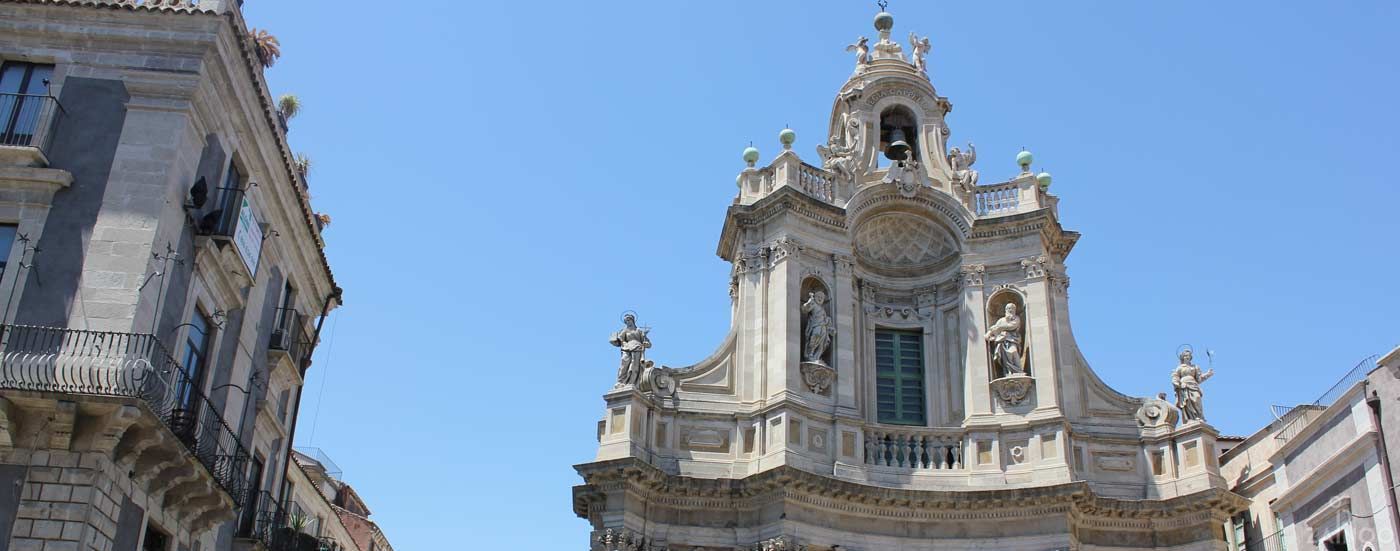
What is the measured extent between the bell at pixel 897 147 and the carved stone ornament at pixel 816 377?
6715 mm

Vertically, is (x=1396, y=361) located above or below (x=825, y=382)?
below

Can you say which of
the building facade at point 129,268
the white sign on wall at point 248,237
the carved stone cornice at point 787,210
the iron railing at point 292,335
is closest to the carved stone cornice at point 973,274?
the carved stone cornice at point 787,210

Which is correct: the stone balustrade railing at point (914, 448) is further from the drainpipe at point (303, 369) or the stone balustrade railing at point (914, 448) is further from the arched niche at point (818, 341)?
the drainpipe at point (303, 369)

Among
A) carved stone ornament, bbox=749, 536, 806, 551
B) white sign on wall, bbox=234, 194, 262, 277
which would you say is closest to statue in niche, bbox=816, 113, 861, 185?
carved stone ornament, bbox=749, 536, 806, 551

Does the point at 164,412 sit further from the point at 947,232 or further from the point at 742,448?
the point at 947,232

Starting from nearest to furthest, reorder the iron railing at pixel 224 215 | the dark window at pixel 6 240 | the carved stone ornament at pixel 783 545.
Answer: the dark window at pixel 6 240 < the iron railing at pixel 224 215 < the carved stone ornament at pixel 783 545

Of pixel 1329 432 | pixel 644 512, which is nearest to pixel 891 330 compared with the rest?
pixel 644 512

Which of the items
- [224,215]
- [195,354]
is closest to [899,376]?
[224,215]

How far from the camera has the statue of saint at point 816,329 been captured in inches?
1029

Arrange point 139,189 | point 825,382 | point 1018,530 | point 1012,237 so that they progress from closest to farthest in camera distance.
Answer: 1. point 139,189
2. point 1018,530
3. point 825,382
4. point 1012,237

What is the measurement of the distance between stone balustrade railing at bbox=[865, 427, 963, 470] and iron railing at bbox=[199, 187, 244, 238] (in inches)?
491

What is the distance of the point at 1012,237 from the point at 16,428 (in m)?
19.3

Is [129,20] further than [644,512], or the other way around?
[644,512]

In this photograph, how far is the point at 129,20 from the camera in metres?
17.8
